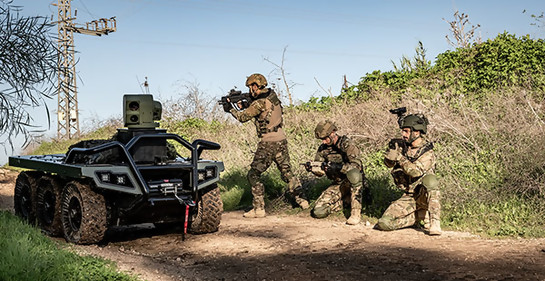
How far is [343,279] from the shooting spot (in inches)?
212

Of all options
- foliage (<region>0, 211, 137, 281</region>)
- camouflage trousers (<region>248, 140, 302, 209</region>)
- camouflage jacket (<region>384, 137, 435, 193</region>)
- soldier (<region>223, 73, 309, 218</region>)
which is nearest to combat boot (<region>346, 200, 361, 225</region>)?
camouflage jacket (<region>384, 137, 435, 193</region>)

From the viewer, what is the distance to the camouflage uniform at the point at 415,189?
25.1ft

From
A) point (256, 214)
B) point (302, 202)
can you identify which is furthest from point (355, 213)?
point (256, 214)

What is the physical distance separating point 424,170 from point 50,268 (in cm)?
508

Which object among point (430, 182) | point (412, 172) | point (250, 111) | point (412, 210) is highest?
point (250, 111)

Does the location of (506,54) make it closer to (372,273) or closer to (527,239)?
(527,239)

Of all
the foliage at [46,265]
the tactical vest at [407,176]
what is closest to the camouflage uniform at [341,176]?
the tactical vest at [407,176]

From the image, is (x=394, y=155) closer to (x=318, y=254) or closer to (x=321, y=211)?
(x=321, y=211)

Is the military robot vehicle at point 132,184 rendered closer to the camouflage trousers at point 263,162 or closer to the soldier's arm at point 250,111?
the camouflage trousers at point 263,162

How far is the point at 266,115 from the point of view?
9562 millimetres

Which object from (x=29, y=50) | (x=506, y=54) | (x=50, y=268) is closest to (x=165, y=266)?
(x=50, y=268)

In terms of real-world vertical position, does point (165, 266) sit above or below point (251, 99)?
below

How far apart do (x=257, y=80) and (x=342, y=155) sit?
1.93m

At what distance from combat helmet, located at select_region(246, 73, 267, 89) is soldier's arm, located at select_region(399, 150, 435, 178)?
114 inches
